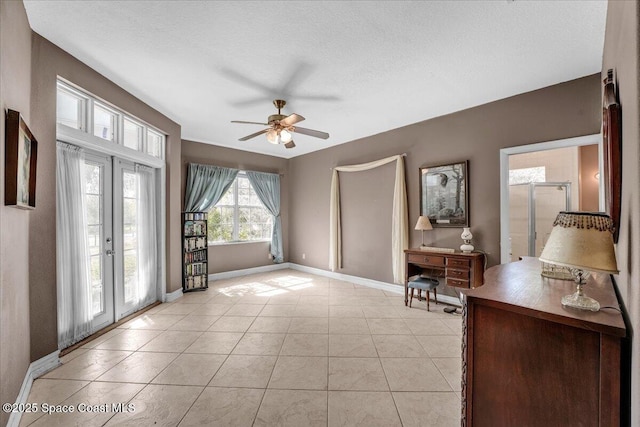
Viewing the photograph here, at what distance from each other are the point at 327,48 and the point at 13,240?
9.28ft

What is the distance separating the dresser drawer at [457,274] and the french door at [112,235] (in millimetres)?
4336

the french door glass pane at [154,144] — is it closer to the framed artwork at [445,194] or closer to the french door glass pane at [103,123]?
the french door glass pane at [103,123]

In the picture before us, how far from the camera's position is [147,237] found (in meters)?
3.91

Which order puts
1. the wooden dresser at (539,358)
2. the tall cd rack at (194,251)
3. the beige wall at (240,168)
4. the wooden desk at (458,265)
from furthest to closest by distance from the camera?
the beige wall at (240,168) → the tall cd rack at (194,251) → the wooden desk at (458,265) → the wooden dresser at (539,358)

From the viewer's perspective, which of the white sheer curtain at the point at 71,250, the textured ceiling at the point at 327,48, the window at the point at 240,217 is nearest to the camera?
the textured ceiling at the point at 327,48

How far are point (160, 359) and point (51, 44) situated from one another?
3.06 metres

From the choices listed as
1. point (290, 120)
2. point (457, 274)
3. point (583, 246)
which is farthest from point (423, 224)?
point (583, 246)

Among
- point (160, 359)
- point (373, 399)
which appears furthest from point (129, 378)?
point (373, 399)

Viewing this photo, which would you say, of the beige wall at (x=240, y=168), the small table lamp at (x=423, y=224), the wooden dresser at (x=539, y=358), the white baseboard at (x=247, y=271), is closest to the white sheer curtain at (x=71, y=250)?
the beige wall at (x=240, y=168)

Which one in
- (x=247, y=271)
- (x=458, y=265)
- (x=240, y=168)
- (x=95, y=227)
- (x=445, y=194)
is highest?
(x=240, y=168)

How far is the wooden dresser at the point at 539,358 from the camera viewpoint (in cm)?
99

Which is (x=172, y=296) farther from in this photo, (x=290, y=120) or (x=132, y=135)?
(x=290, y=120)

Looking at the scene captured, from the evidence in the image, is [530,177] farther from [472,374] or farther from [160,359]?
[160,359]

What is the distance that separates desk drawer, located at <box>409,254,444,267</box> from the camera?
3658 mm
